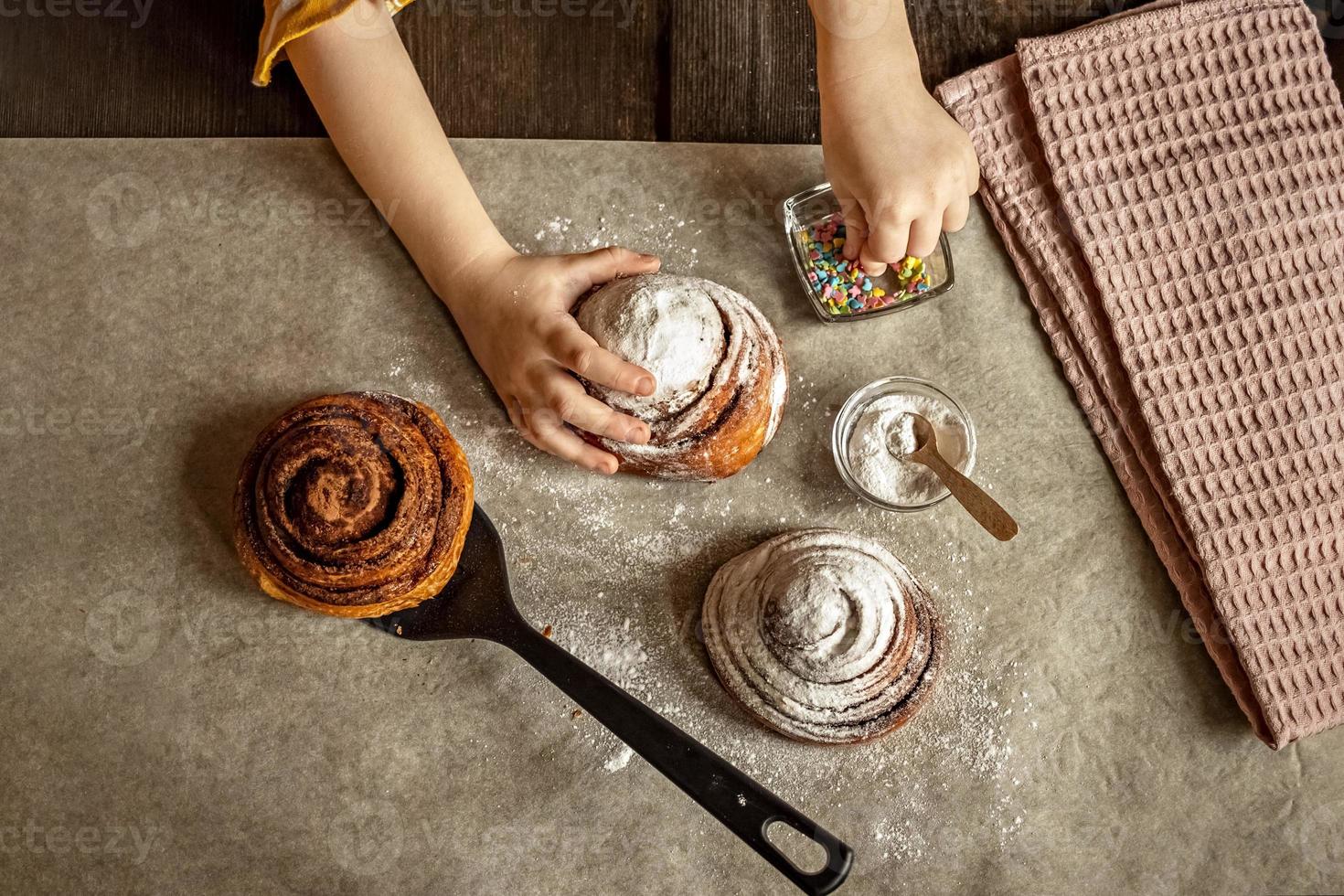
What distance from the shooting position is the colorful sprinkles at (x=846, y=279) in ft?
3.99

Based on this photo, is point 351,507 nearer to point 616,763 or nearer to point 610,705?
point 610,705

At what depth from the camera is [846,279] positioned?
1.22 metres

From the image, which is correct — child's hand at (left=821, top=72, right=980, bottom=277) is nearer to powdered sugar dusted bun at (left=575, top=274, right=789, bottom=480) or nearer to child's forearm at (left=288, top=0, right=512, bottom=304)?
powdered sugar dusted bun at (left=575, top=274, right=789, bottom=480)

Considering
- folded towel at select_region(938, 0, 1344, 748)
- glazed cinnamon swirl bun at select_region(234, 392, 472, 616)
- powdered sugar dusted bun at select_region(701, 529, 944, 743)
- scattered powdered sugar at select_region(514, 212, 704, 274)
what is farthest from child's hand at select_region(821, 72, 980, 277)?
glazed cinnamon swirl bun at select_region(234, 392, 472, 616)

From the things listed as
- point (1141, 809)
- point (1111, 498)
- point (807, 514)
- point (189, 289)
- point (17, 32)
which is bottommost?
point (1141, 809)

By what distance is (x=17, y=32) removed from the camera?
1.30 metres

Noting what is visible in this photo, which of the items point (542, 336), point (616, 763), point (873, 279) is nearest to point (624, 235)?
point (542, 336)

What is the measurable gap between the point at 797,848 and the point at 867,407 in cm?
59

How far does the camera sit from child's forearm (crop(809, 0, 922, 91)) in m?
1.16

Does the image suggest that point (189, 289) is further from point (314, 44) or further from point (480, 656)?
point (480, 656)

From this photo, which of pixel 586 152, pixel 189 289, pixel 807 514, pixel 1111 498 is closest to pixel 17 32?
pixel 189 289

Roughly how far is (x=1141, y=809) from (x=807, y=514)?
0.60 m

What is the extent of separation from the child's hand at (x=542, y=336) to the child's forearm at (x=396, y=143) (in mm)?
42

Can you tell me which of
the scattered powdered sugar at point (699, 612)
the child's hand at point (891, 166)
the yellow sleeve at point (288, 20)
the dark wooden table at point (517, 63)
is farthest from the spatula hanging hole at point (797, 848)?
the yellow sleeve at point (288, 20)
